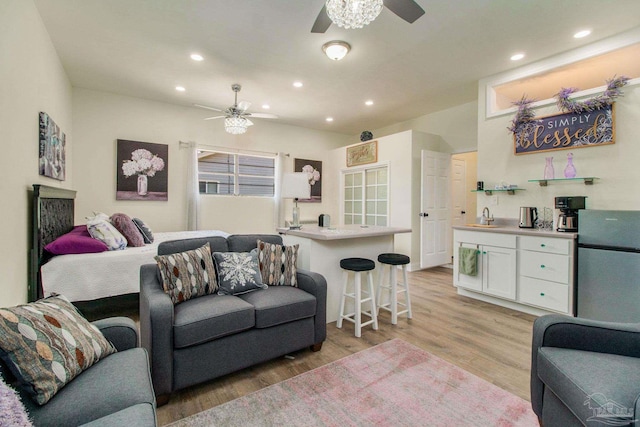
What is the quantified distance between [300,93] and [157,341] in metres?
3.98

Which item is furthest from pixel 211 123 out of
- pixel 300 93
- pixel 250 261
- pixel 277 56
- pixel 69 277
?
pixel 250 261

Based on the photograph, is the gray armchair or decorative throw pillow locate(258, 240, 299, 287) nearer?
the gray armchair

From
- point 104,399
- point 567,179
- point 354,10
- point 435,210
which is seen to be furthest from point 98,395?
point 435,210

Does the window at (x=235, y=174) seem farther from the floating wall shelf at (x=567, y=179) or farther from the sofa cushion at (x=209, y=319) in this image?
the floating wall shelf at (x=567, y=179)

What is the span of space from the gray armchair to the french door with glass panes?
13.9 feet

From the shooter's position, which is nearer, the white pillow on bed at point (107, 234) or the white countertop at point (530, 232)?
the white countertop at point (530, 232)

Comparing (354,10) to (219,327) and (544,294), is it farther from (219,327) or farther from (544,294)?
(544,294)

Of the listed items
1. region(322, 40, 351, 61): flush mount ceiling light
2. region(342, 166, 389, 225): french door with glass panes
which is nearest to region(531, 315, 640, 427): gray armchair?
region(322, 40, 351, 61): flush mount ceiling light

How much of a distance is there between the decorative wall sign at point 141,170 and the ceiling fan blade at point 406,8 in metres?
4.37

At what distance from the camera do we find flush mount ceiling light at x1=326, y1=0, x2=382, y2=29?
1781mm

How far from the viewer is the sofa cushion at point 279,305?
1.99 meters

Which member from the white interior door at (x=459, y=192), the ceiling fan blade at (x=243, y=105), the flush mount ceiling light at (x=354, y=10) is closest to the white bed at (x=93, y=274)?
the ceiling fan blade at (x=243, y=105)

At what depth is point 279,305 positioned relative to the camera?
2.04 metres

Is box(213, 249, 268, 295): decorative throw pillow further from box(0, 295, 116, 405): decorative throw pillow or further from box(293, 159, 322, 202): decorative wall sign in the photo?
box(293, 159, 322, 202): decorative wall sign
